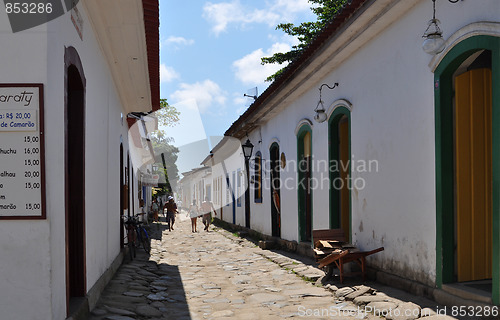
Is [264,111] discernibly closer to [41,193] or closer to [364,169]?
[364,169]

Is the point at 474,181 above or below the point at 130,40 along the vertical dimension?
below

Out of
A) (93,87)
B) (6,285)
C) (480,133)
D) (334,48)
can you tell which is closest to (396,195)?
(480,133)

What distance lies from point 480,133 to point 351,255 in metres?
2.48

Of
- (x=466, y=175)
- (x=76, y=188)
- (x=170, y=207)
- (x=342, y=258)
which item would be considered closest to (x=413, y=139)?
(x=466, y=175)

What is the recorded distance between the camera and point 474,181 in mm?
5398

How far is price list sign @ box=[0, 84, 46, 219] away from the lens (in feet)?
11.8

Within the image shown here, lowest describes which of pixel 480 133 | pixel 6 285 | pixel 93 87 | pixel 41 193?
pixel 6 285

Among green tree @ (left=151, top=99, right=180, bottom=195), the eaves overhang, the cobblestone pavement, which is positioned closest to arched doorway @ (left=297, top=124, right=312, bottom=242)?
the cobblestone pavement

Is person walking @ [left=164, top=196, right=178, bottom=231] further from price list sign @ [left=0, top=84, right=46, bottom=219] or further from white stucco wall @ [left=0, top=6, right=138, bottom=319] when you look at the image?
price list sign @ [left=0, top=84, right=46, bottom=219]

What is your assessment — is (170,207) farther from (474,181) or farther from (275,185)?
(474,181)

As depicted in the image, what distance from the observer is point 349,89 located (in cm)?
816

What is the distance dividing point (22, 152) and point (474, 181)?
4.58 meters

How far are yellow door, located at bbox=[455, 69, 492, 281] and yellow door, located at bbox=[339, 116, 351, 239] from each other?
3477 mm

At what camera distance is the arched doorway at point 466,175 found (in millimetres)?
5387
